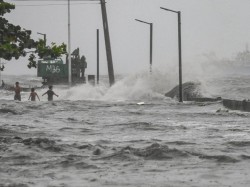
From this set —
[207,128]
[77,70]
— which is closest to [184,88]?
[77,70]

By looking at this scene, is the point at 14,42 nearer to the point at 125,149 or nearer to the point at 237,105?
the point at 125,149

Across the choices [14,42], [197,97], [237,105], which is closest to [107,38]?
[197,97]

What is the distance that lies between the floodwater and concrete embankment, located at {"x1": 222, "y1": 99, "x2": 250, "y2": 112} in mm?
1949

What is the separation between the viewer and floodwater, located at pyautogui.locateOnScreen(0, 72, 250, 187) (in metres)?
11.6

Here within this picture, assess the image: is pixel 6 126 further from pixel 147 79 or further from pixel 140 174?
pixel 147 79

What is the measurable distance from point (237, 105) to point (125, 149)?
1623cm

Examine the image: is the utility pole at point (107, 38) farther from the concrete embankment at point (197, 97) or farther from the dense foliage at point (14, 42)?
the dense foliage at point (14, 42)

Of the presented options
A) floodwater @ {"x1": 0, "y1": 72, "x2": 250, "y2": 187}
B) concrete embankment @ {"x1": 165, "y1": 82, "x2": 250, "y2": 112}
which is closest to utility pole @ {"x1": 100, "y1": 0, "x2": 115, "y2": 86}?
concrete embankment @ {"x1": 165, "y1": 82, "x2": 250, "y2": 112}

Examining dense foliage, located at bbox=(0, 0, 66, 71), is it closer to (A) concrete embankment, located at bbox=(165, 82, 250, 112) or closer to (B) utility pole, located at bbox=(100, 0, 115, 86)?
(A) concrete embankment, located at bbox=(165, 82, 250, 112)

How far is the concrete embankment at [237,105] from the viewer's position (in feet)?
97.0

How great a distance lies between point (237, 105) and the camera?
101 feet

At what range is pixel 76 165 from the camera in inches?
518

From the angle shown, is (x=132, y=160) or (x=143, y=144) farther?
(x=143, y=144)

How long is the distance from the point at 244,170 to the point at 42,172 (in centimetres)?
394
